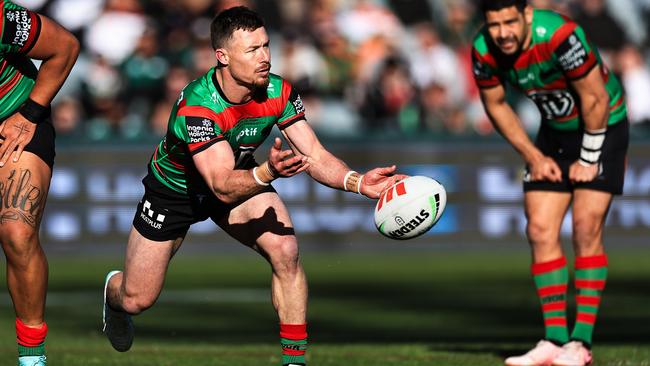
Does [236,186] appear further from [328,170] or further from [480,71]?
[480,71]

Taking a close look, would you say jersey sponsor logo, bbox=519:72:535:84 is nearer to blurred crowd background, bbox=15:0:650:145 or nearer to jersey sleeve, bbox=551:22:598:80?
jersey sleeve, bbox=551:22:598:80

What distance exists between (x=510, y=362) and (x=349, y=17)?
422 inches

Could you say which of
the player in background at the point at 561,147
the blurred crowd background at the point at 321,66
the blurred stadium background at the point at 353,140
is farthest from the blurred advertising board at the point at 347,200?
the player in background at the point at 561,147

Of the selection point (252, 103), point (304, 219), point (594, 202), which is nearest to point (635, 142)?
point (304, 219)

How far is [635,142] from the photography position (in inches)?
695

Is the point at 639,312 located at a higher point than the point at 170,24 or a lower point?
lower

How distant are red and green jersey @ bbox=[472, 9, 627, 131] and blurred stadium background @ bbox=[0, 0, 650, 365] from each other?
160 inches

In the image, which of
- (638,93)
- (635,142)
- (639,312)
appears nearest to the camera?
(639,312)

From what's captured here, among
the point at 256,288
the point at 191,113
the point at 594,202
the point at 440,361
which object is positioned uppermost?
the point at 191,113

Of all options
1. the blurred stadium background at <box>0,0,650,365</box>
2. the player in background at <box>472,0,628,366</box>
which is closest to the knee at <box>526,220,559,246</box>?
the player in background at <box>472,0,628,366</box>

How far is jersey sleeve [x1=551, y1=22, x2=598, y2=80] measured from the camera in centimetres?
975

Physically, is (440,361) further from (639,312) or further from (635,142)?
(635,142)

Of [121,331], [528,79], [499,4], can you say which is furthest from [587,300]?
[121,331]

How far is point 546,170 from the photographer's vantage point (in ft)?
33.0
